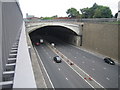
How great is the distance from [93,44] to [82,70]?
13.3 m

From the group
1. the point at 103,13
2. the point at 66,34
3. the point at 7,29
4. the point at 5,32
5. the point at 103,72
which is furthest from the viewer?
the point at 103,13

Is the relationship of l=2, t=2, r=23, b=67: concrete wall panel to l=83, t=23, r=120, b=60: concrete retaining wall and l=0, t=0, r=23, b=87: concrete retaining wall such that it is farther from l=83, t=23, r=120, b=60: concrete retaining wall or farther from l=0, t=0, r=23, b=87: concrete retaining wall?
l=83, t=23, r=120, b=60: concrete retaining wall

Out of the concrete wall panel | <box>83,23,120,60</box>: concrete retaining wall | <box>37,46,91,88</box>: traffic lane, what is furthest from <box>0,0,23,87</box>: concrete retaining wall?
<box>83,23,120,60</box>: concrete retaining wall

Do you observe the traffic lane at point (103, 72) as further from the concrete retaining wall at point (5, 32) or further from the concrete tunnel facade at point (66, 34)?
the concrete tunnel facade at point (66, 34)

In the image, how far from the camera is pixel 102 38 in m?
28.6

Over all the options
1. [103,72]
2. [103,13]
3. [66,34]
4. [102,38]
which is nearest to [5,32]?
[103,72]

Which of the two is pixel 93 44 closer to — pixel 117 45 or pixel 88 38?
pixel 88 38

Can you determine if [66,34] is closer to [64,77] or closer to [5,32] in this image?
[64,77]

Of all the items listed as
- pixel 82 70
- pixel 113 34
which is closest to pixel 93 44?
pixel 113 34

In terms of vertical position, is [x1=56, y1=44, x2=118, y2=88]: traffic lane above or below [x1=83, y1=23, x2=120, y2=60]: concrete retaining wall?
below

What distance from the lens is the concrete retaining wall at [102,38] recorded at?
82.4ft

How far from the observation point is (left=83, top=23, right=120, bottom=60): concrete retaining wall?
2512cm

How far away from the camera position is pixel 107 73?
754 inches

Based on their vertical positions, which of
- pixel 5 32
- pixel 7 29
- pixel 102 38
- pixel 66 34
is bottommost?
pixel 102 38
